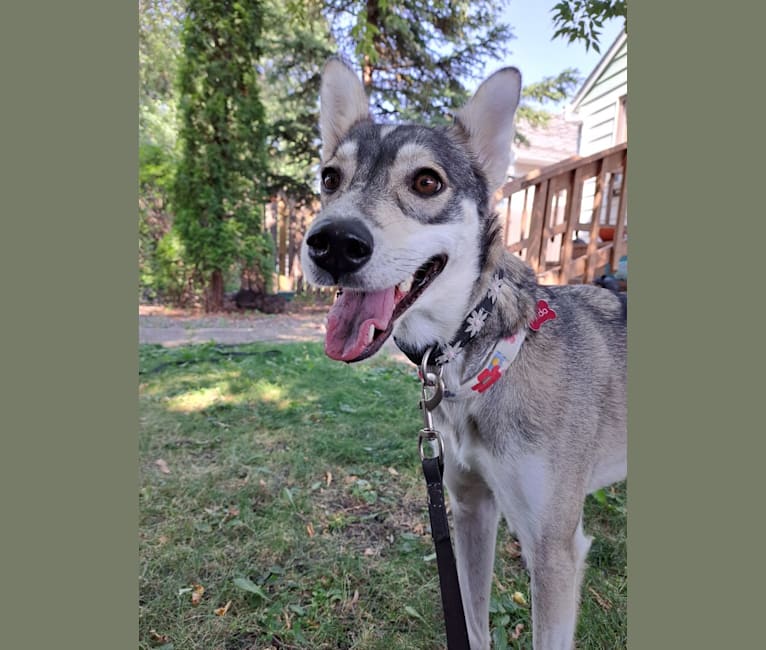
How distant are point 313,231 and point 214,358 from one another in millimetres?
3467

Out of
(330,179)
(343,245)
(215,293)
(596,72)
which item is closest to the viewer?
(343,245)

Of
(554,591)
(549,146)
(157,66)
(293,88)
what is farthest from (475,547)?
(293,88)

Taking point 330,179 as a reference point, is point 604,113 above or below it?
above

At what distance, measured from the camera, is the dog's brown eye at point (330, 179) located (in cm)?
125

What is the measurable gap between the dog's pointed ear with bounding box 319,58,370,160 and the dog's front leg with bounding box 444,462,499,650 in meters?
1.20

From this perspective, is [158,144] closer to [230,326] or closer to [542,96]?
[230,326]

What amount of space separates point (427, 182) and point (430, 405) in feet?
1.96

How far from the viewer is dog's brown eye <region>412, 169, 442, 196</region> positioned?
1130 millimetres

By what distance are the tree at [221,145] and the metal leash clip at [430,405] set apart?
9.03 feet

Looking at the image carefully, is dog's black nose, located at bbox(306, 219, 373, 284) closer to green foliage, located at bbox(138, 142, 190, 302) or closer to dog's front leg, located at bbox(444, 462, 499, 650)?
dog's front leg, located at bbox(444, 462, 499, 650)

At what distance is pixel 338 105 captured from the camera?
57.6 inches

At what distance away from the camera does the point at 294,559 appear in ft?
5.81

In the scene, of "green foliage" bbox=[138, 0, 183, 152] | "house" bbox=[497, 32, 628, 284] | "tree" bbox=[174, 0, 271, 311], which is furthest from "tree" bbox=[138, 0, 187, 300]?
"house" bbox=[497, 32, 628, 284]

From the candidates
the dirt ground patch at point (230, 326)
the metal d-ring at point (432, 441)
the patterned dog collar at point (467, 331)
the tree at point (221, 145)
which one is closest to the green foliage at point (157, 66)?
the tree at point (221, 145)
